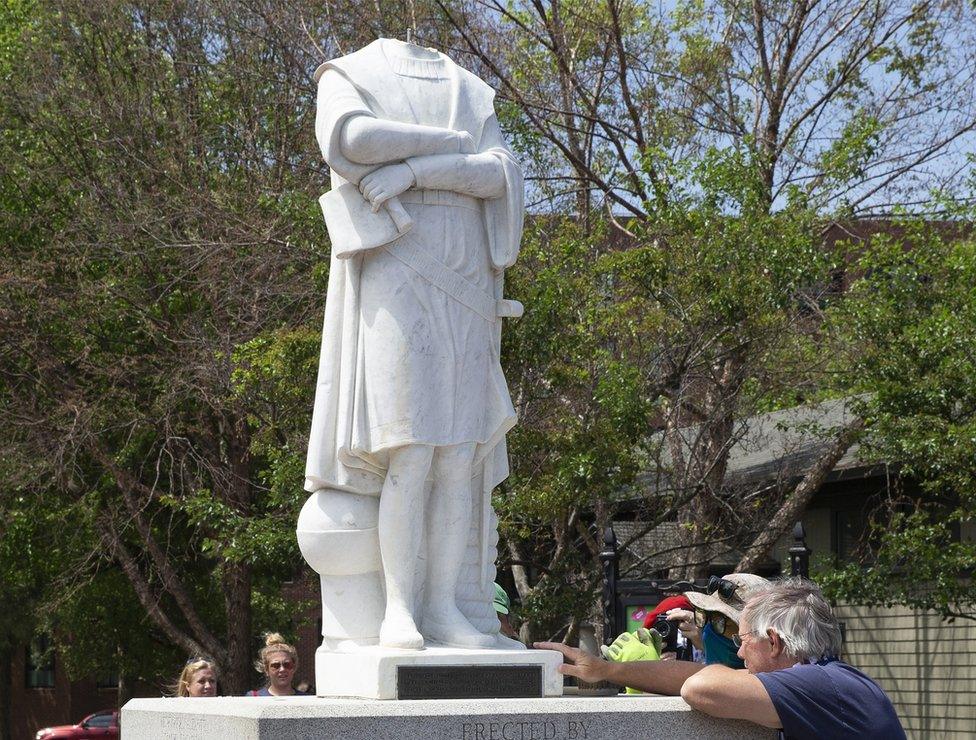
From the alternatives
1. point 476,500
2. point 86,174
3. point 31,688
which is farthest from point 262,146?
point 31,688

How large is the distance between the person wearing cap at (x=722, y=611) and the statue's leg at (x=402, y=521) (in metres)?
1.20

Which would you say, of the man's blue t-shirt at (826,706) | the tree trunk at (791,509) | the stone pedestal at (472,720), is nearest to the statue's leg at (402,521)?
the stone pedestal at (472,720)

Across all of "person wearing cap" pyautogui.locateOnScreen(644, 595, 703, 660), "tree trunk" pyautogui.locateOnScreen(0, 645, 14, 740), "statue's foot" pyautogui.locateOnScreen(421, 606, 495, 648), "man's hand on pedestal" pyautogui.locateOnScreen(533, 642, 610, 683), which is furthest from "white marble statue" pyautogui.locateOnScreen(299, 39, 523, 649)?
"tree trunk" pyautogui.locateOnScreen(0, 645, 14, 740)

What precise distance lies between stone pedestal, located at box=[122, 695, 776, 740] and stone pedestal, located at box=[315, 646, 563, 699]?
0.38 metres

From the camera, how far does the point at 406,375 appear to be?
699 cm

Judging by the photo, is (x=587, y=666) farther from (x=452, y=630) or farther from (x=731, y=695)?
(x=452, y=630)

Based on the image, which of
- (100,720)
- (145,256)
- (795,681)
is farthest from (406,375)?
(100,720)

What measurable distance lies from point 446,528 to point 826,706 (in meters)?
2.51

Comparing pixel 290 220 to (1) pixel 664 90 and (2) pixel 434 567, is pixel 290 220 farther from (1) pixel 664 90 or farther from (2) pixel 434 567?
(2) pixel 434 567

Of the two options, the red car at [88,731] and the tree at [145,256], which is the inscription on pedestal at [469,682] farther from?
the red car at [88,731]

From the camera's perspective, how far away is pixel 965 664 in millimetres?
24562

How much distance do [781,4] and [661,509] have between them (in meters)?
9.01

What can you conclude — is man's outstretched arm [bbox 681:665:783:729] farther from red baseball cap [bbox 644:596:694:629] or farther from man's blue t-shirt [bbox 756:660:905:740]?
red baseball cap [bbox 644:596:694:629]

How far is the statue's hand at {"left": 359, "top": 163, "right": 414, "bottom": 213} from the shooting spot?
7008 mm
